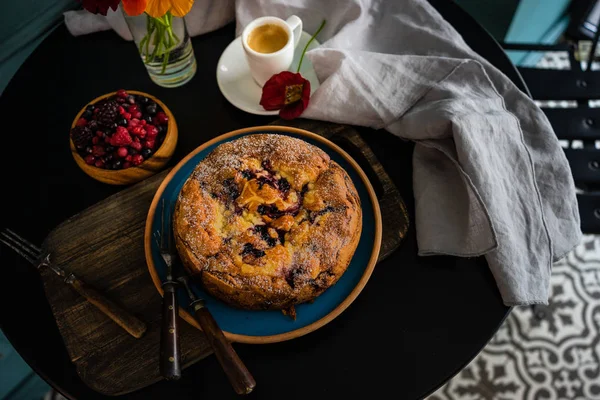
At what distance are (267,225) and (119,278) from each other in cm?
38

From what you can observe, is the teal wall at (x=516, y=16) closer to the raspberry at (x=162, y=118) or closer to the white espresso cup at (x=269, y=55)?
the white espresso cup at (x=269, y=55)

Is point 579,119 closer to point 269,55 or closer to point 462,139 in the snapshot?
point 462,139

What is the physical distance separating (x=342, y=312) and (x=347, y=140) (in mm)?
446

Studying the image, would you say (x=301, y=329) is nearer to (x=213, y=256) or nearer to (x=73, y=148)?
(x=213, y=256)

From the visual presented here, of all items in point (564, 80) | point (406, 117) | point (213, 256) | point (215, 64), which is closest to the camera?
point (213, 256)

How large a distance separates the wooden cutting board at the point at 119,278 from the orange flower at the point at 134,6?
39cm

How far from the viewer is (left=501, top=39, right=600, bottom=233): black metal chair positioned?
54.1 inches

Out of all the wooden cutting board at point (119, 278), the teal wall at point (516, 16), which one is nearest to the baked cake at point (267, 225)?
the wooden cutting board at point (119, 278)

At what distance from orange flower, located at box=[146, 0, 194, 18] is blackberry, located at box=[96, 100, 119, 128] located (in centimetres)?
26

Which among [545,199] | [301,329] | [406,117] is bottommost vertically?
[301,329]

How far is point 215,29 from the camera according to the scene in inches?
57.8

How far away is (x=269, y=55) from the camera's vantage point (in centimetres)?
121

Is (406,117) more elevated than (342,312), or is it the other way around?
(406,117)

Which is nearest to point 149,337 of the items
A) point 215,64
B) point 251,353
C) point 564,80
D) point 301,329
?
point 251,353
